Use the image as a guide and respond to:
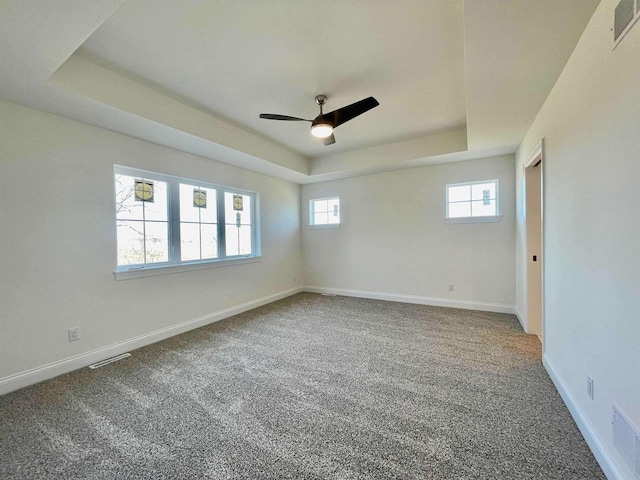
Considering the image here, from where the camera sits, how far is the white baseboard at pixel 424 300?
409 centimetres

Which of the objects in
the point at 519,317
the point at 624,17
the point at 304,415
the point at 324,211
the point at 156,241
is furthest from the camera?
the point at 324,211

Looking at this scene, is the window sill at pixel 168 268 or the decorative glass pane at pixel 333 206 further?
the decorative glass pane at pixel 333 206

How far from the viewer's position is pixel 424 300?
4.62 m

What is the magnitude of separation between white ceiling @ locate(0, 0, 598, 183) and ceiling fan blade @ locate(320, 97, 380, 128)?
289 millimetres

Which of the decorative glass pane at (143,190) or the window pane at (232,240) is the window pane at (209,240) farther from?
the decorative glass pane at (143,190)

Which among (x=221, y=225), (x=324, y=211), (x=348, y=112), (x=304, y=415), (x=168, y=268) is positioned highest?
(x=348, y=112)

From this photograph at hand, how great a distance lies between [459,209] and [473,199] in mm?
249

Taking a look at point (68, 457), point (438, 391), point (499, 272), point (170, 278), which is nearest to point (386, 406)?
point (438, 391)

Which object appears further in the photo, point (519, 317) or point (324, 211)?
point (324, 211)

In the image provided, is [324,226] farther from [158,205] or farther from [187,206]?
[158,205]

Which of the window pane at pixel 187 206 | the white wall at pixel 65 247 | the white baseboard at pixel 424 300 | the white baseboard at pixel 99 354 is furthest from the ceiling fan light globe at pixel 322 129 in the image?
the white baseboard at pixel 424 300

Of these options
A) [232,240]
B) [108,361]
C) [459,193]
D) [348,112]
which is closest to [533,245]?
[459,193]

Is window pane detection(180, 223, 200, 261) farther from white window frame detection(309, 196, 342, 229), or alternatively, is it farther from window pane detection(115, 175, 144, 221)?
white window frame detection(309, 196, 342, 229)

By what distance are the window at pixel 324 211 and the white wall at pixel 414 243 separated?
0.13 metres
